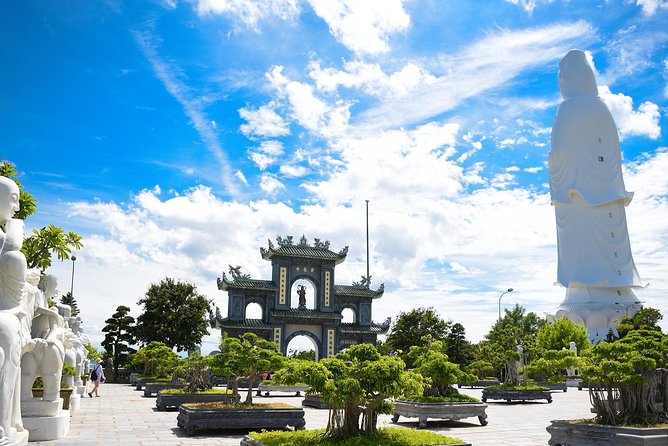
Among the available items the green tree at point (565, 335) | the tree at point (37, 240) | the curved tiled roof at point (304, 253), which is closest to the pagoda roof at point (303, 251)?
the curved tiled roof at point (304, 253)

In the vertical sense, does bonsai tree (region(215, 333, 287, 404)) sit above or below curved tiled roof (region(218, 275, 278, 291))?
below

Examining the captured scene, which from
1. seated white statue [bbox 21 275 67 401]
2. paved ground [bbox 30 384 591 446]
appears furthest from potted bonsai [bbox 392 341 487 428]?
seated white statue [bbox 21 275 67 401]

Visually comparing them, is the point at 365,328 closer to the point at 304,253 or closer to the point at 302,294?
the point at 302,294

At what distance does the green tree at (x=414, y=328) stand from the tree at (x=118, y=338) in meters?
21.4

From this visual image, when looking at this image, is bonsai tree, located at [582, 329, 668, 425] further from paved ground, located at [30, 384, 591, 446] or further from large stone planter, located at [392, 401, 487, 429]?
large stone planter, located at [392, 401, 487, 429]

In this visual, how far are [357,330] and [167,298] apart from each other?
1580 centimetres

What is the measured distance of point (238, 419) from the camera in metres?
14.4

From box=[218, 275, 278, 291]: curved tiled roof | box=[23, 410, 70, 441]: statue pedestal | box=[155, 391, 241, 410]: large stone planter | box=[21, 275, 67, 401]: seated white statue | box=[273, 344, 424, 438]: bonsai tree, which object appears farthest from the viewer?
box=[218, 275, 278, 291]: curved tiled roof

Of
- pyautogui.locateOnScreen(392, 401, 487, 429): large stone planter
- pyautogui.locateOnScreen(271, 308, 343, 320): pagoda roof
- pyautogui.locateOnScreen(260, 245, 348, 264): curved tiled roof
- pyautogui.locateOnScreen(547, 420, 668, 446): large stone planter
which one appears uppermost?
pyautogui.locateOnScreen(260, 245, 348, 264): curved tiled roof

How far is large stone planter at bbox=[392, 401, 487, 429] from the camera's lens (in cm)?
1636

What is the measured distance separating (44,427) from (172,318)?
3549cm

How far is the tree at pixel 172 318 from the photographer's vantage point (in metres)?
46.6

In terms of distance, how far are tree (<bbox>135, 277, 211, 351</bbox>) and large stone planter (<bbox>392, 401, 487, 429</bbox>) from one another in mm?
33167

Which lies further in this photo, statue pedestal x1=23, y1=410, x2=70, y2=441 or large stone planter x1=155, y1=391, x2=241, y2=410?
large stone planter x1=155, y1=391, x2=241, y2=410
